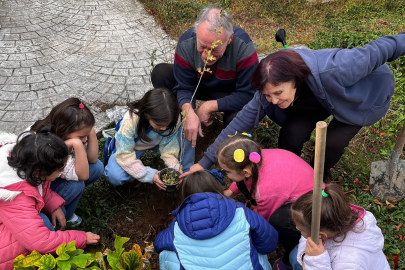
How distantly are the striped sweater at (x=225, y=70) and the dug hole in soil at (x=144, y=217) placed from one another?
85cm

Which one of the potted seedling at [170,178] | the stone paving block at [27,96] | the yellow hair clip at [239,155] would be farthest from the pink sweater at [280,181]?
the stone paving block at [27,96]

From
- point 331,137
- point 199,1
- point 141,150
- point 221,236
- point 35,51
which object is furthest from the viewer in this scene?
point 199,1

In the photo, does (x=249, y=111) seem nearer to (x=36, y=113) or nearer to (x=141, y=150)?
(x=141, y=150)

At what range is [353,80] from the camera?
96.4 inches

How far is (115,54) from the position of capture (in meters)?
4.98

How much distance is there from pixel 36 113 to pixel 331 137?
10.3 ft

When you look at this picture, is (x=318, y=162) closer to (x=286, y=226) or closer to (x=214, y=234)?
(x=214, y=234)

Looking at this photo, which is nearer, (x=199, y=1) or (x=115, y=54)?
(x=115, y=54)

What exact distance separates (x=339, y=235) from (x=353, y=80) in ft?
3.58

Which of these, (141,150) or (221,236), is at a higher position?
(221,236)

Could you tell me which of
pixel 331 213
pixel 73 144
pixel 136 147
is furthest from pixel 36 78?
pixel 331 213

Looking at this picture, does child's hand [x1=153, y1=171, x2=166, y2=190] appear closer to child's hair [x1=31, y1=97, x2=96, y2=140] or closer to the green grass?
the green grass

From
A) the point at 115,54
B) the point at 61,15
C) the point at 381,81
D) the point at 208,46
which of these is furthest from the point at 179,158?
the point at 61,15

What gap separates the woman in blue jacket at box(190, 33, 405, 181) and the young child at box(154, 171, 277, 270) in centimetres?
84
